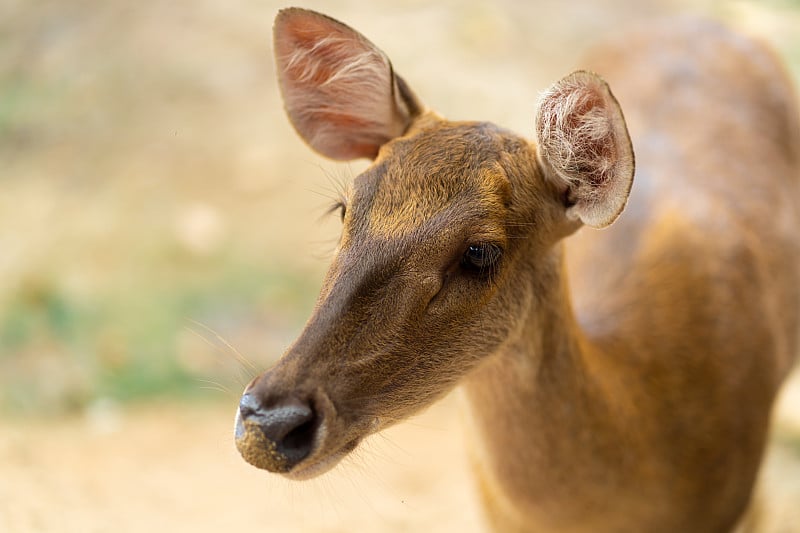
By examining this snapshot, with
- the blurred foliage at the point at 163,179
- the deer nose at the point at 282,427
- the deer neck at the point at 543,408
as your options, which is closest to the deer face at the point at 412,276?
the deer nose at the point at 282,427

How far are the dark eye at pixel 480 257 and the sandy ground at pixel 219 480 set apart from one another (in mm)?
1939

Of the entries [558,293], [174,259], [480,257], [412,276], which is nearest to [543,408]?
[558,293]

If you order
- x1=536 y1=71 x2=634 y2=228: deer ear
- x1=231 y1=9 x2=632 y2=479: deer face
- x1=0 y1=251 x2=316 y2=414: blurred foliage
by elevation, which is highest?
x1=536 y1=71 x2=634 y2=228: deer ear

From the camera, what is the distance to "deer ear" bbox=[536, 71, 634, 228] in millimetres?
2707

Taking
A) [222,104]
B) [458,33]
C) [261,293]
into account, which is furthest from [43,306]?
[458,33]

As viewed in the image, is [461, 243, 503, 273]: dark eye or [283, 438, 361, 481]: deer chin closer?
[283, 438, 361, 481]: deer chin

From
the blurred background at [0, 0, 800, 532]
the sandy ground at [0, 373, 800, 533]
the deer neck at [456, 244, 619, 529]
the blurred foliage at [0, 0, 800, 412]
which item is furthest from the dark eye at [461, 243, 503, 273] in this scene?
the blurred foliage at [0, 0, 800, 412]

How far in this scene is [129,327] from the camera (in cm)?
602

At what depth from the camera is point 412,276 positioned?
266 centimetres

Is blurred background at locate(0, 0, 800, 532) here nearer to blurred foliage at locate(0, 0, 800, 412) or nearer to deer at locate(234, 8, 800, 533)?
blurred foliage at locate(0, 0, 800, 412)

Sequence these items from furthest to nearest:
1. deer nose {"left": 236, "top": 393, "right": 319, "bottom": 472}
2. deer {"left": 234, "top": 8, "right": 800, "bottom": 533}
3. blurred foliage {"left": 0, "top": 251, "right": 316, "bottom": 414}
A: blurred foliage {"left": 0, "top": 251, "right": 316, "bottom": 414} < deer {"left": 234, "top": 8, "right": 800, "bottom": 533} < deer nose {"left": 236, "top": 393, "right": 319, "bottom": 472}

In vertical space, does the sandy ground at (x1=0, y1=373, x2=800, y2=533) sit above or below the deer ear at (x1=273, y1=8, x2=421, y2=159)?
below

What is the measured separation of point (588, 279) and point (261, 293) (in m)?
2.85

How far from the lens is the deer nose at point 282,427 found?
94.3 inches
